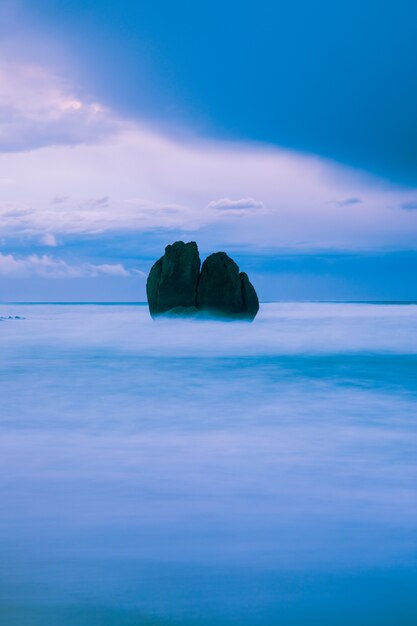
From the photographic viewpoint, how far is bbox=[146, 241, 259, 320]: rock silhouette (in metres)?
39.4

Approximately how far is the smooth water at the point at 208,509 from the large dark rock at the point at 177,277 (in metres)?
28.0

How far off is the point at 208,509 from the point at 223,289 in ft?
113

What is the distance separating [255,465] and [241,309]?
111ft

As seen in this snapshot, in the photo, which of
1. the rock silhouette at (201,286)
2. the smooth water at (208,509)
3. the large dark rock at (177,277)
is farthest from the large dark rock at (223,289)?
the smooth water at (208,509)

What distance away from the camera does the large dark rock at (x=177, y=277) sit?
132 ft

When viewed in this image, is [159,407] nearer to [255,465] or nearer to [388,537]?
[255,465]

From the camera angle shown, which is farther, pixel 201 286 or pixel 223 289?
pixel 201 286

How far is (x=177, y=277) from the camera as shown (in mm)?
40219

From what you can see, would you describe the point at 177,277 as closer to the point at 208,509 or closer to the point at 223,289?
the point at 223,289

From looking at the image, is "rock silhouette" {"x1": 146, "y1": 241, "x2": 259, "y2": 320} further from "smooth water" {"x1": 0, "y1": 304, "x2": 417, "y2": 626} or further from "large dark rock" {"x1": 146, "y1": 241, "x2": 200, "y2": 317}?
"smooth water" {"x1": 0, "y1": 304, "x2": 417, "y2": 626}

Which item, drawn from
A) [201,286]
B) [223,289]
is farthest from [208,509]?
[201,286]

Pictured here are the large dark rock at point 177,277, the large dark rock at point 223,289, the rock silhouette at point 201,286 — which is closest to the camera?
the large dark rock at point 223,289

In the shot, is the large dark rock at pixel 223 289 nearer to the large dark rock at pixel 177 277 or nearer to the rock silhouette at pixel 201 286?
the rock silhouette at pixel 201 286

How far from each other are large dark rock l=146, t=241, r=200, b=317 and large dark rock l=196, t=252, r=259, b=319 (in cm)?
58
